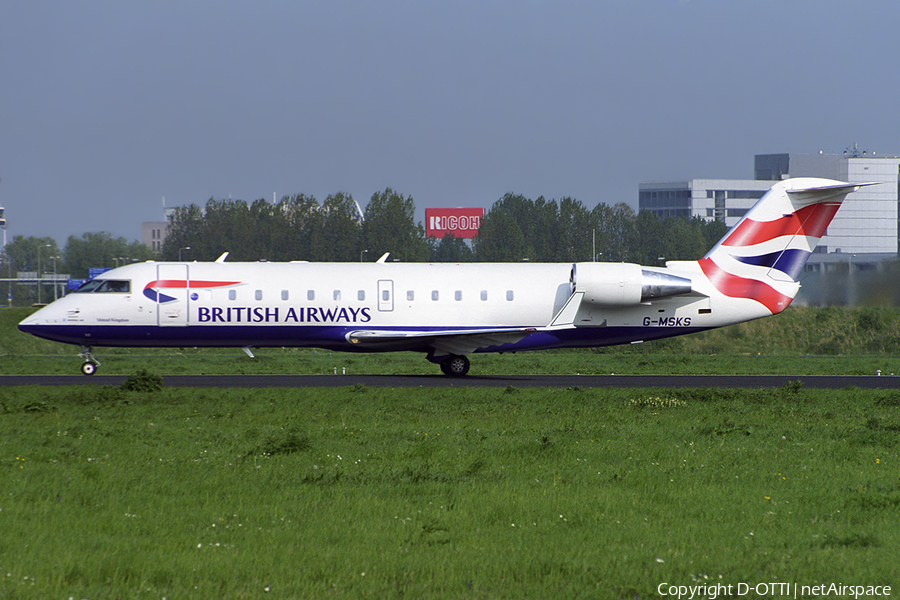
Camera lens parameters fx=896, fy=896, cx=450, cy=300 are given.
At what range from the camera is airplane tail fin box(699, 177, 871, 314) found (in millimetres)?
30359

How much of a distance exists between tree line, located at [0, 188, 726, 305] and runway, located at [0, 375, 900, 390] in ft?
240

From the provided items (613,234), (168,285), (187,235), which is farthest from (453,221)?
(168,285)

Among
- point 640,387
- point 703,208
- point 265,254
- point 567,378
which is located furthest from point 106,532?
point 703,208

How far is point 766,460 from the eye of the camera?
14.2 metres

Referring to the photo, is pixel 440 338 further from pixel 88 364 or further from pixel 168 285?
pixel 88 364

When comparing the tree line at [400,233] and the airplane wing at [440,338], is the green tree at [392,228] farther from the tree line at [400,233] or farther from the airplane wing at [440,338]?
the airplane wing at [440,338]

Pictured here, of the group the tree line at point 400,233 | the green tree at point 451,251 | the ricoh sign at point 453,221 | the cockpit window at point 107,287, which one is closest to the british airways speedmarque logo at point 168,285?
the cockpit window at point 107,287

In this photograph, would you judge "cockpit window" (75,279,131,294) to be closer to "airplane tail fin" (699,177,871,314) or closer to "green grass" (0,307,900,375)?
"green grass" (0,307,900,375)

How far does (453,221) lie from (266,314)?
356 feet

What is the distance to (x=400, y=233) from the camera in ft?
350

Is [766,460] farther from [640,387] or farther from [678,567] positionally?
[640,387]

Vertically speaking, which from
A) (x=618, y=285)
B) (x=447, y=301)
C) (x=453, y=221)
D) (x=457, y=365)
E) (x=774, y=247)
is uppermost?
(x=453, y=221)

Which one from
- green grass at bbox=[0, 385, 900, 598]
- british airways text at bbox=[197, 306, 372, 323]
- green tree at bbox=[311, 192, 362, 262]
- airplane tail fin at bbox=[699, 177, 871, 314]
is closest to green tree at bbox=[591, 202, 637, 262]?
green tree at bbox=[311, 192, 362, 262]

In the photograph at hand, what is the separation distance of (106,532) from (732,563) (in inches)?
252
